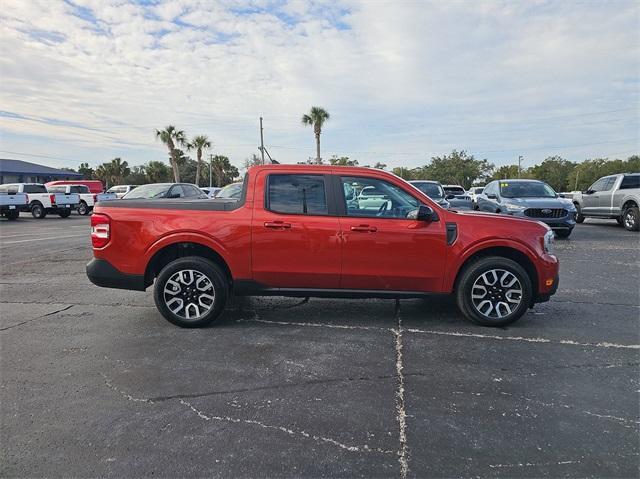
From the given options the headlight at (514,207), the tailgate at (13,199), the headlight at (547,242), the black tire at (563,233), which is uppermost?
the tailgate at (13,199)

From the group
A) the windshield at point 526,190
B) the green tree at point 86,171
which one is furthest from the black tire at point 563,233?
the green tree at point 86,171

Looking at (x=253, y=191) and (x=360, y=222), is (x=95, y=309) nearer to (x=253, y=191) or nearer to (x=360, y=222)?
(x=253, y=191)

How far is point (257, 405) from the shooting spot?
122 inches

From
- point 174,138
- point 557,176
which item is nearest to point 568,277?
point 174,138

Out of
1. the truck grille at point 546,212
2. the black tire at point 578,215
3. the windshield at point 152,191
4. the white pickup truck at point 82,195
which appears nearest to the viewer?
the truck grille at point 546,212

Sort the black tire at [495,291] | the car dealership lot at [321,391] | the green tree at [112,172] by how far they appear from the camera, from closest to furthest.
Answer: the car dealership lot at [321,391]
the black tire at [495,291]
the green tree at [112,172]

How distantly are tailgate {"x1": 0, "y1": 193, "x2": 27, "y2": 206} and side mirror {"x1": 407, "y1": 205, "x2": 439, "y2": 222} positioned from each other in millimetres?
22426

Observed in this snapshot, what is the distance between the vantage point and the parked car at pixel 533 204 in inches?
440

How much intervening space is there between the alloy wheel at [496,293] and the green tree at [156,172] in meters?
70.2

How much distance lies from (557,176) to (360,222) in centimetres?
7689

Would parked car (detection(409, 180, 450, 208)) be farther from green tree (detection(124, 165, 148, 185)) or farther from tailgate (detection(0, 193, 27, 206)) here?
green tree (detection(124, 165, 148, 185))

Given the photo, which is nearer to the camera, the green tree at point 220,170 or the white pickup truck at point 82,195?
the white pickup truck at point 82,195

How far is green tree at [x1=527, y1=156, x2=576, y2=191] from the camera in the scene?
229 feet

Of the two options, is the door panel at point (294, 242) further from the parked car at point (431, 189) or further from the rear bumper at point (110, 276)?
the parked car at point (431, 189)
